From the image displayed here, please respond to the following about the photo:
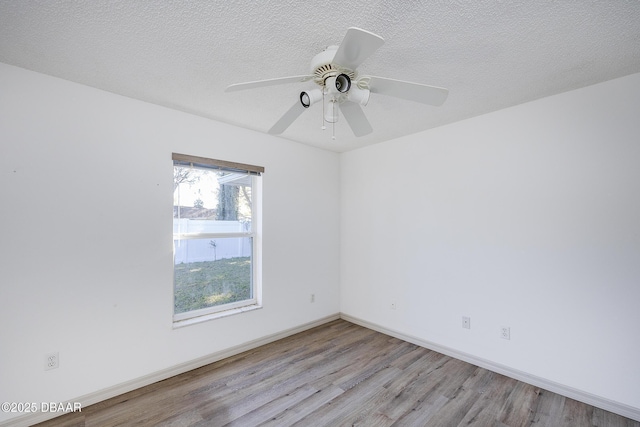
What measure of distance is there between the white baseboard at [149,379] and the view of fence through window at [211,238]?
47 cm

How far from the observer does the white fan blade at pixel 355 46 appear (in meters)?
1.10

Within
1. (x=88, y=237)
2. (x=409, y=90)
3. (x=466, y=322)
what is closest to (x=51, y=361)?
(x=88, y=237)

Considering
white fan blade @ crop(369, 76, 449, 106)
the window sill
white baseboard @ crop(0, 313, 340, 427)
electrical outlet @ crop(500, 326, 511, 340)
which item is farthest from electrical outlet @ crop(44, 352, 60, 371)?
electrical outlet @ crop(500, 326, 511, 340)

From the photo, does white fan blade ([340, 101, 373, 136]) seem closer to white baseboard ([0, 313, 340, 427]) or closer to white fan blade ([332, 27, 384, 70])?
white fan blade ([332, 27, 384, 70])

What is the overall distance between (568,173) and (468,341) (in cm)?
175

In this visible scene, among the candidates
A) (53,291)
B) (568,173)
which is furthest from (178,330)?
(568,173)

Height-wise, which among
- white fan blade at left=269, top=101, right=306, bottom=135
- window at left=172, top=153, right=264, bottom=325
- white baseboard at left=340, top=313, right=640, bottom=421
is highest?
white fan blade at left=269, top=101, right=306, bottom=135

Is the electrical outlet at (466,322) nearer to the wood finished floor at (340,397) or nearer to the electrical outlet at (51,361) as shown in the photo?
the wood finished floor at (340,397)

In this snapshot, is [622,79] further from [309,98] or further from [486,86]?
[309,98]

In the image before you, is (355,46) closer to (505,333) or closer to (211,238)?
(211,238)

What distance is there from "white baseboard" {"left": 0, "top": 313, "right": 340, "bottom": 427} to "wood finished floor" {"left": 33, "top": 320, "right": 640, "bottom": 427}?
0.18 ft

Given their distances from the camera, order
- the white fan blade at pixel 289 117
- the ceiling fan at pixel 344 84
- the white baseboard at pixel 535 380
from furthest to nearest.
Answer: the white baseboard at pixel 535 380 → the white fan blade at pixel 289 117 → the ceiling fan at pixel 344 84

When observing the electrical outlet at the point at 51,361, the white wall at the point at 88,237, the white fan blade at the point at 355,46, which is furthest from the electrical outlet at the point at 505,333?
the electrical outlet at the point at 51,361

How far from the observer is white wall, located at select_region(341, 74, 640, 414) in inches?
83.1
